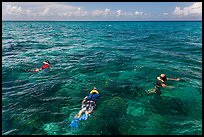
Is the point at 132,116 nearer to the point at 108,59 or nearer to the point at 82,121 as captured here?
the point at 82,121

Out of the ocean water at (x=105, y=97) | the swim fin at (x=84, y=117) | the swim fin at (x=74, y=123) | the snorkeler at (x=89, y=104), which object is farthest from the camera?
the snorkeler at (x=89, y=104)

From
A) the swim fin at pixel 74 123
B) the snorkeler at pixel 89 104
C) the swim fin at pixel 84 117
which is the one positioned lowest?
the swim fin at pixel 74 123

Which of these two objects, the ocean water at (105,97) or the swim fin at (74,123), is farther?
the ocean water at (105,97)

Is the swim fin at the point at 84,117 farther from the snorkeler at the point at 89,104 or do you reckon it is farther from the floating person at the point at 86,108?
the snorkeler at the point at 89,104

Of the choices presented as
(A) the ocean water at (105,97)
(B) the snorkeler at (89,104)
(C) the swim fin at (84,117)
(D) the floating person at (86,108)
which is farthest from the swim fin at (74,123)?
(B) the snorkeler at (89,104)

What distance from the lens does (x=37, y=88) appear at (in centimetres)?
2080

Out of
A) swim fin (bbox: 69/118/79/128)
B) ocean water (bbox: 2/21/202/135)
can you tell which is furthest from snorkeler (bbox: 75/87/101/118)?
swim fin (bbox: 69/118/79/128)

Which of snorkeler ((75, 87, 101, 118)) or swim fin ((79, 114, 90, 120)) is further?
snorkeler ((75, 87, 101, 118))

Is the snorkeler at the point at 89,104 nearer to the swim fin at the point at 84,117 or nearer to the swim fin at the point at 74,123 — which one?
the swim fin at the point at 84,117

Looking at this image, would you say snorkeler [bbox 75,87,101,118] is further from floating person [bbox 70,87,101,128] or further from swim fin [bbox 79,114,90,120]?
swim fin [bbox 79,114,90,120]

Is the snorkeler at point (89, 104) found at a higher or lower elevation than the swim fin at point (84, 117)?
higher

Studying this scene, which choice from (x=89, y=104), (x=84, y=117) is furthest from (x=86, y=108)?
(x=84, y=117)

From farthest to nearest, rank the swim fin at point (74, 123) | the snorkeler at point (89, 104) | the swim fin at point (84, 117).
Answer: the snorkeler at point (89, 104), the swim fin at point (84, 117), the swim fin at point (74, 123)

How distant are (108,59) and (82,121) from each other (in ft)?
59.4
